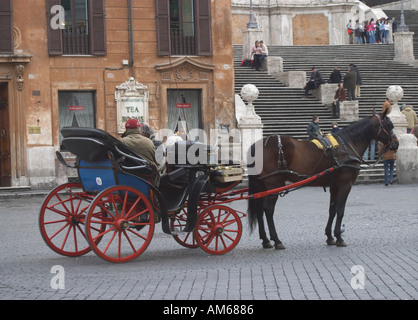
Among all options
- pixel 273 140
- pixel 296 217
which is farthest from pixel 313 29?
pixel 273 140

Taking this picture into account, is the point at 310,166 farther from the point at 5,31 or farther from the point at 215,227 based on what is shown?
the point at 5,31

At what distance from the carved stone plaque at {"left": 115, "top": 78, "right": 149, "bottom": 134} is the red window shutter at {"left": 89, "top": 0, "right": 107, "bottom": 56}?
1.34 m

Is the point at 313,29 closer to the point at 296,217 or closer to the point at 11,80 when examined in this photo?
the point at 11,80

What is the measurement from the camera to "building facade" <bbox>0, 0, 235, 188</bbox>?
26.5m

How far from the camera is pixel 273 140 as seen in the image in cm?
1211

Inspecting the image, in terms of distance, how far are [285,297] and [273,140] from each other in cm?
437

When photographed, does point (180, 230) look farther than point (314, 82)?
No

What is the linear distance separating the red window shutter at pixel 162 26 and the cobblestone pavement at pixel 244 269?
13.6m

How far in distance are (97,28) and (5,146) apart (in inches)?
189

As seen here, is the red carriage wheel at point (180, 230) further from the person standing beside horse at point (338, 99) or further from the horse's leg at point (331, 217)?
the person standing beside horse at point (338, 99)

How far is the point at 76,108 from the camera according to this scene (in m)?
27.6

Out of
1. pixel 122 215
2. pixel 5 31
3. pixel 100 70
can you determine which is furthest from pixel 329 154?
pixel 5 31

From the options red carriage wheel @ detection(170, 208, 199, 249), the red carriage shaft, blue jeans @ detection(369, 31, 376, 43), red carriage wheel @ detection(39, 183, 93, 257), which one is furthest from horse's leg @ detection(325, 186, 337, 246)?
blue jeans @ detection(369, 31, 376, 43)

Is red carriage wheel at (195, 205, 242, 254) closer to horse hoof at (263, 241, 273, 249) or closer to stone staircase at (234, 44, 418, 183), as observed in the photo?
horse hoof at (263, 241, 273, 249)
